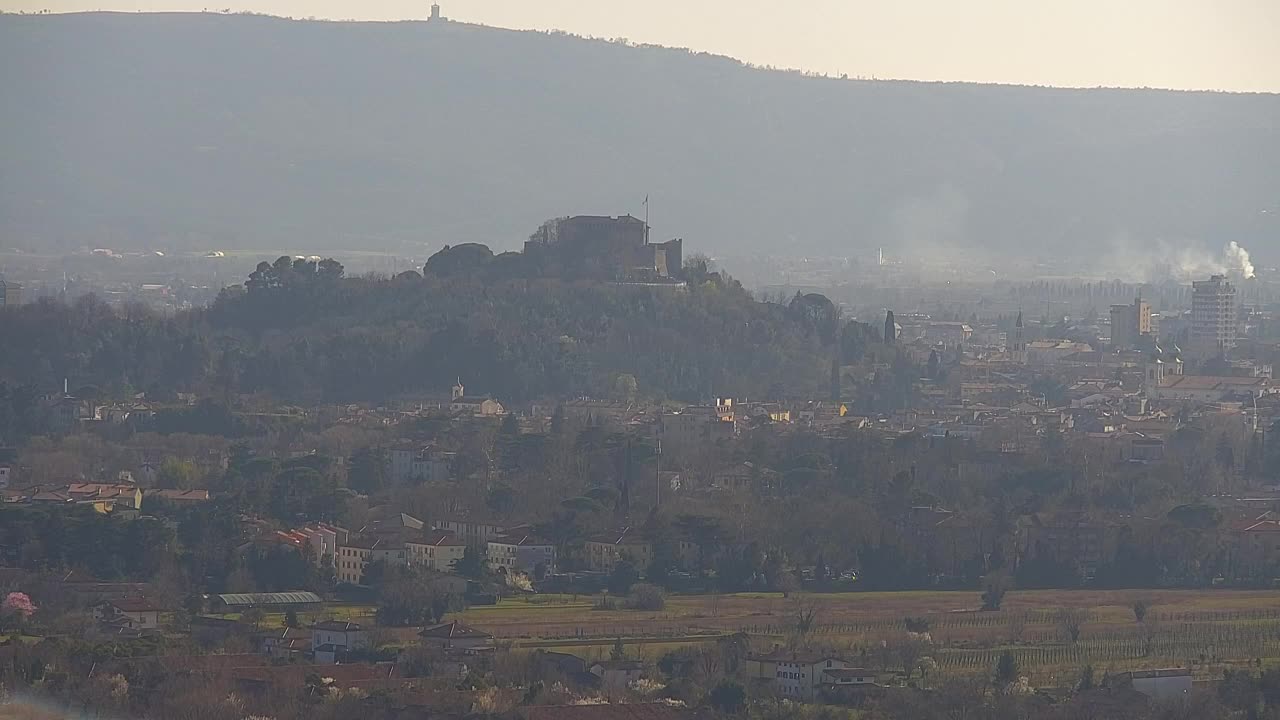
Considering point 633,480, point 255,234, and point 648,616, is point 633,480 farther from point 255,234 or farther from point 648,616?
point 255,234

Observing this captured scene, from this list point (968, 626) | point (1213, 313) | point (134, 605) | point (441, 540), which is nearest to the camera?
point (968, 626)

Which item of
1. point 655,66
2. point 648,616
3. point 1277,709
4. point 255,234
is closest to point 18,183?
point 255,234

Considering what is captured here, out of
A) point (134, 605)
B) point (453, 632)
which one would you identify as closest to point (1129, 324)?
point (134, 605)

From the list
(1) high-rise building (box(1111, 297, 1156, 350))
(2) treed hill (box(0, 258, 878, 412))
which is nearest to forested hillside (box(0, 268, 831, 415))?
(2) treed hill (box(0, 258, 878, 412))

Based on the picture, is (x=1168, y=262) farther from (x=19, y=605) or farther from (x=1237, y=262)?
(x=19, y=605)

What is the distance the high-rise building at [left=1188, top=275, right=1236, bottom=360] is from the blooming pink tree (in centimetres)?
5487

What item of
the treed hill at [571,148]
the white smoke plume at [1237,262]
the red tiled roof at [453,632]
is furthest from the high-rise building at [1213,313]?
the red tiled roof at [453,632]

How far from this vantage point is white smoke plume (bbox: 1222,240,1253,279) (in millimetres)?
127062

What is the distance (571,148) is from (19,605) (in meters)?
124

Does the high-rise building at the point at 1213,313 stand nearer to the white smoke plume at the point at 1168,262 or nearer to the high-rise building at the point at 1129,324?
the high-rise building at the point at 1129,324

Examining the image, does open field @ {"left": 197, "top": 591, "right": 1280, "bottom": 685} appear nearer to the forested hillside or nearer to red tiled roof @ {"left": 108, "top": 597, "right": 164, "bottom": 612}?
red tiled roof @ {"left": 108, "top": 597, "right": 164, "bottom": 612}

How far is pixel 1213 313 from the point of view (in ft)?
302

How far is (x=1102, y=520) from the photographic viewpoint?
149ft

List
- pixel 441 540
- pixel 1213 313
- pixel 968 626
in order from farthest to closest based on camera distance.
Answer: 1. pixel 1213 313
2. pixel 441 540
3. pixel 968 626
